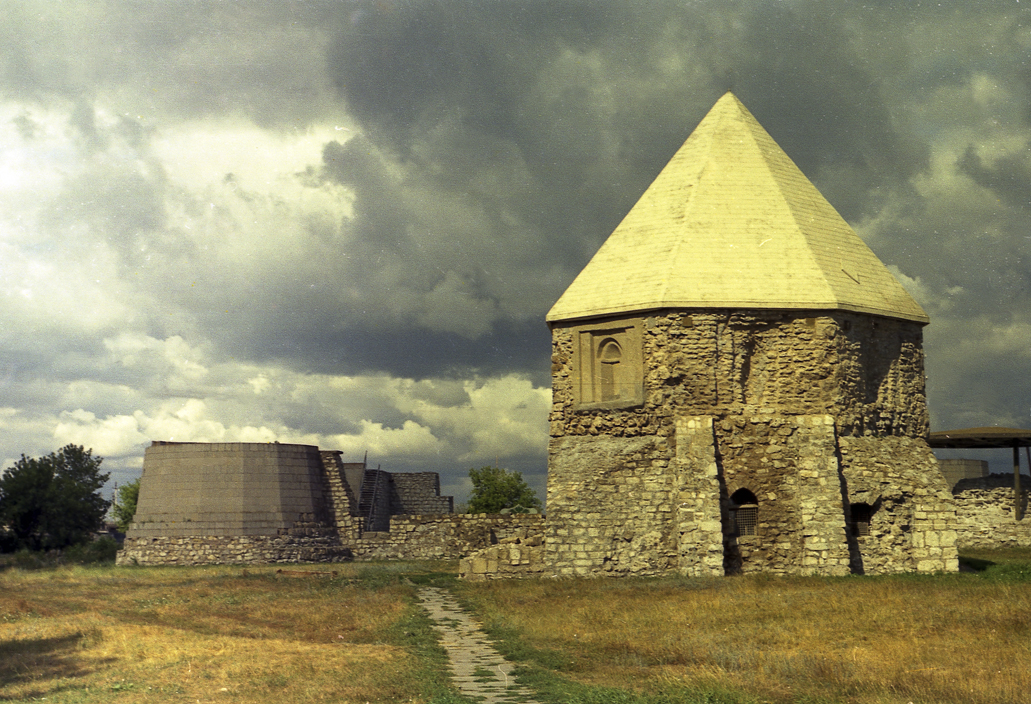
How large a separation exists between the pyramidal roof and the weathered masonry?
15.4 meters

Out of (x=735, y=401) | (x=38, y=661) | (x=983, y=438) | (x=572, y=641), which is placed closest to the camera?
(x=38, y=661)

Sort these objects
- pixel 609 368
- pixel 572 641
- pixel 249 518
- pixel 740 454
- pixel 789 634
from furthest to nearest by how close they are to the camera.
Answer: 1. pixel 249 518
2. pixel 609 368
3. pixel 740 454
4. pixel 572 641
5. pixel 789 634

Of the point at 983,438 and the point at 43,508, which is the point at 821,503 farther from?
the point at 43,508

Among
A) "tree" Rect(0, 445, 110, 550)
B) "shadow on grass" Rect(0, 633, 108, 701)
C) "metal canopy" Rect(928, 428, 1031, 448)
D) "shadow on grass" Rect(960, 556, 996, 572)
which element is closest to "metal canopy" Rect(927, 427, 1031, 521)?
"metal canopy" Rect(928, 428, 1031, 448)

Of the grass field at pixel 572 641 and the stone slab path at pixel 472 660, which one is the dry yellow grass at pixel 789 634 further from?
the stone slab path at pixel 472 660

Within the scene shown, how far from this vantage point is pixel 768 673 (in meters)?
13.3

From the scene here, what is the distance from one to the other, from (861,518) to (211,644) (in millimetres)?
18990

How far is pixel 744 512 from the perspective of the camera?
27.6 meters

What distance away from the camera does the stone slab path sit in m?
12.5

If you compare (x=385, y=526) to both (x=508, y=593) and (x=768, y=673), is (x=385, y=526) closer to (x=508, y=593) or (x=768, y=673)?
(x=508, y=593)

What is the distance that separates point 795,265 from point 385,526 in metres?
28.6

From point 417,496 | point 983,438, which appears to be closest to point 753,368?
point 983,438

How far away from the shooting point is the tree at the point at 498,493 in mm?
51812

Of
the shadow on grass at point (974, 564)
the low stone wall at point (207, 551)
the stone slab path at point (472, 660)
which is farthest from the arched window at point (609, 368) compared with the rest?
the low stone wall at point (207, 551)
